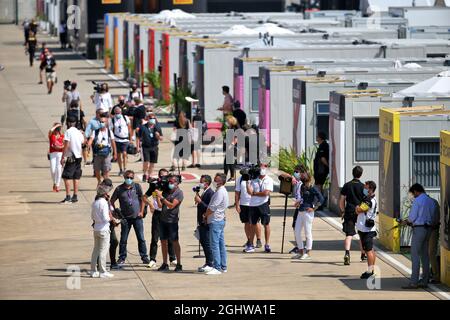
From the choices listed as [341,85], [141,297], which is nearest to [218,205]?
[141,297]

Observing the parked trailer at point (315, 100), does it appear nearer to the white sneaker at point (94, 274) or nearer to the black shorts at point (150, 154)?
the black shorts at point (150, 154)

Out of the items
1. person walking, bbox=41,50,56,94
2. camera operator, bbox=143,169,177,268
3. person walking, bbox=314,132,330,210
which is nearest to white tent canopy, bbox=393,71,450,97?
person walking, bbox=314,132,330,210

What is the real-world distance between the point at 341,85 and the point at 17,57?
43.5 m

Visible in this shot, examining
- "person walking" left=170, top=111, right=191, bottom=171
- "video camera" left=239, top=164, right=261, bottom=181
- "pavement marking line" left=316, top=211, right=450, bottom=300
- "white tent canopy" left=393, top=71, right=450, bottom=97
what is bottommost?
"pavement marking line" left=316, top=211, right=450, bottom=300

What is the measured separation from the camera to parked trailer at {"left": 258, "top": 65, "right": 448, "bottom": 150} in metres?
29.9

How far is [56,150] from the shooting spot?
2683 centimetres

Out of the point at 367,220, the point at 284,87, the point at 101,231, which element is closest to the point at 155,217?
the point at 101,231

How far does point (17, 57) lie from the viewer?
69.1 metres

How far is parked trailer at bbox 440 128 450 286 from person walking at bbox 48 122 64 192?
31.3 feet

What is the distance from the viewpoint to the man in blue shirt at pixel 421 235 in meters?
18.7

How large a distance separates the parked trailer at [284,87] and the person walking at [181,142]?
188cm

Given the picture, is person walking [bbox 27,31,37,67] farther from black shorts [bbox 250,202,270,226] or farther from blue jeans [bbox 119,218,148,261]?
blue jeans [bbox 119,218,148,261]

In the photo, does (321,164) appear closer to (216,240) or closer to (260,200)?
(260,200)
